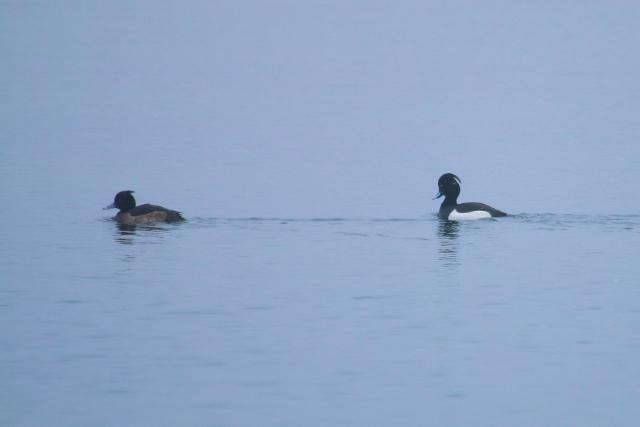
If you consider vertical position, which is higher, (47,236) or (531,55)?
(531,55)

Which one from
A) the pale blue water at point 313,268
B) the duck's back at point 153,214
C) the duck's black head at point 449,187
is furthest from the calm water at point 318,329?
the duck's black head at point 449,187

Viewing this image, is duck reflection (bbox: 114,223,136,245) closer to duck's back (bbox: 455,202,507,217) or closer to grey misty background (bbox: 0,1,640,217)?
grey misty background (bbox: 0,1,640,217)

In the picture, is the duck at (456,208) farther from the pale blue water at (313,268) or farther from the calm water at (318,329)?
the calm water at (318,329)

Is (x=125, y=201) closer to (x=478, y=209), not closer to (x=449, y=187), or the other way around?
(x=449, y=187)

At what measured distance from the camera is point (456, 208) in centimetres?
2511

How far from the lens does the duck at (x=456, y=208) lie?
24.6 meters

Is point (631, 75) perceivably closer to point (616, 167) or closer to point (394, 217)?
point (616, 167)

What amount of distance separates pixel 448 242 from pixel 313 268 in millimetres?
3384

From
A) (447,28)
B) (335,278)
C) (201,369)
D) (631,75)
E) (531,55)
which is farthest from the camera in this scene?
(447,28)

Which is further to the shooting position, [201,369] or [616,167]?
[616,167]

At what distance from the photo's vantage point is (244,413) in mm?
12102

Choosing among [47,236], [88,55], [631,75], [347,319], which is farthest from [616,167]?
[88,55]

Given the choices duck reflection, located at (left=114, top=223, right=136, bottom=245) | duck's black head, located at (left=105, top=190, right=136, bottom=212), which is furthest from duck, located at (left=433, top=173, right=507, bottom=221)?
duck reflection, located at (left=114, top=223, right=136, bottom=245)

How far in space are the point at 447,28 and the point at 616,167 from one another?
107 m
